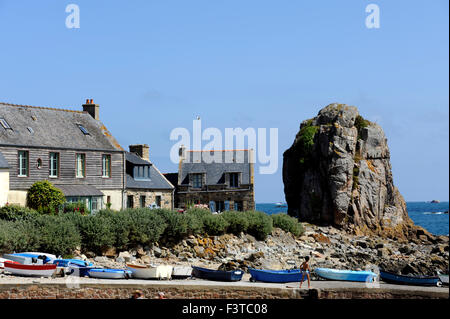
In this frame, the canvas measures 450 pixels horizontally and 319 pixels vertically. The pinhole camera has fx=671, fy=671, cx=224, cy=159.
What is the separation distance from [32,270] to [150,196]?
930 inches

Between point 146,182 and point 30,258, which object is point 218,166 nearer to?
point 146,182

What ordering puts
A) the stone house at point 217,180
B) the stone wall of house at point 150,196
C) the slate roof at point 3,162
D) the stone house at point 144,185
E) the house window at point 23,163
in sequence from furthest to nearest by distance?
the stone house at point 217,180, the stone house at point 144,185, the stone wall of house at point 150,196, the house window at point 23,163, the slate roof at point 3,162

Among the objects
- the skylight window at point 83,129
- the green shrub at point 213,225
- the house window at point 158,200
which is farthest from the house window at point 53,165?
the house window at point 158,200

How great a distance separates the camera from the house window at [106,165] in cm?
4616

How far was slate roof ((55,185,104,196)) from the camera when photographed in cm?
4197

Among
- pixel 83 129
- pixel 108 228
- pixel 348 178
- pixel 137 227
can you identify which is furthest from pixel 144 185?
pixel 348 178

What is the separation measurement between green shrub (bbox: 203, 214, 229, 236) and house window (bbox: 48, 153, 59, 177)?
Result: 10018 mm

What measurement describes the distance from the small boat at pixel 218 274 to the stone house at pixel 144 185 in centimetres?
2016

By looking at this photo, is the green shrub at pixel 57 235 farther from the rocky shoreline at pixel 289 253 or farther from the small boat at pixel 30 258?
the small boat at pixel 30 258

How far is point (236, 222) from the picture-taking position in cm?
4412

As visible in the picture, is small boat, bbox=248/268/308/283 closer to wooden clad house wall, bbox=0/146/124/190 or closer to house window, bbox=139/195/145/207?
wooden clad house wall, bbox=0/146/124/190
